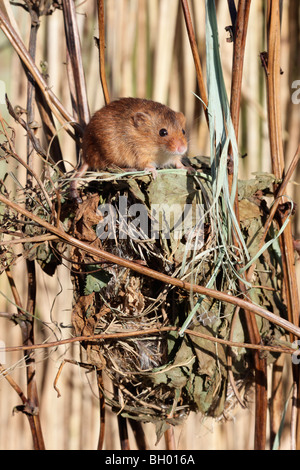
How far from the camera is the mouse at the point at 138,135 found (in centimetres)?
200

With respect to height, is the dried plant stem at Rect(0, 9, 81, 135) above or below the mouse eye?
above

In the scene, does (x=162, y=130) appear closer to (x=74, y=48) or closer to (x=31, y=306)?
(x=74, y=48)

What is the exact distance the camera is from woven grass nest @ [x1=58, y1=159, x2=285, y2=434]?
5.17 feet

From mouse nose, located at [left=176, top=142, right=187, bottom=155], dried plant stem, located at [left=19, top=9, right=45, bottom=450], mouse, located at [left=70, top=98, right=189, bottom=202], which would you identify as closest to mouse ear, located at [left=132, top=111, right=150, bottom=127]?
mouse, located at [left=70, top=98, right=189, bottom=202]

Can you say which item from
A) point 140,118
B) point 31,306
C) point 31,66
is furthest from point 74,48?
point 31,306

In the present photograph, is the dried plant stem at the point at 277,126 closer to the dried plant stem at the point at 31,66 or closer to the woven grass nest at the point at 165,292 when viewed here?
the woven grass nest at the point at 165,292

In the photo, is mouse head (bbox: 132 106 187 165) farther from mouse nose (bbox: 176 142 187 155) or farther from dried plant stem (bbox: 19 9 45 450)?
dried plant stem (bbox: 19 9 45 450)

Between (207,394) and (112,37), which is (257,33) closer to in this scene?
(112,37)

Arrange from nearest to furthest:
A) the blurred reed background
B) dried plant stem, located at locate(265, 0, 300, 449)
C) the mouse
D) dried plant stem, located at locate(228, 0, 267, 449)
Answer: dried plant stem, located at locate(228, 0, 267, 449), dried plant stem, located at locate(265, 0, 300, 449), the mouse, the blurred reed background

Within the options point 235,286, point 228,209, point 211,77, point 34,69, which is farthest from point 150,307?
point 34,69

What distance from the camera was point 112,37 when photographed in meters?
2.58

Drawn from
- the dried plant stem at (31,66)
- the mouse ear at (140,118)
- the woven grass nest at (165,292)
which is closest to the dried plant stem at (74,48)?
the dried plant stem at (31,66)

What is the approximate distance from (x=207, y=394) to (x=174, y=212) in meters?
0.55

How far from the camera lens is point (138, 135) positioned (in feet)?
6.87
